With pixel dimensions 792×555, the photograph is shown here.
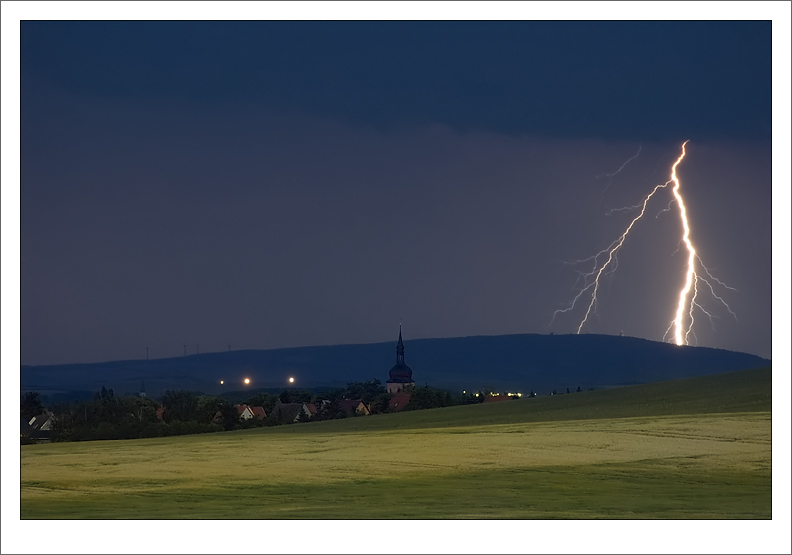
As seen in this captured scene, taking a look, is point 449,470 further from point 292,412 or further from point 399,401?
point 292,412

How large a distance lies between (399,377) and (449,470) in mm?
13399

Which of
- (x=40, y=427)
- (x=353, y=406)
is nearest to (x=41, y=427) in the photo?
(x=40, y=427)

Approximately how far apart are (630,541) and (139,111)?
6432 mm

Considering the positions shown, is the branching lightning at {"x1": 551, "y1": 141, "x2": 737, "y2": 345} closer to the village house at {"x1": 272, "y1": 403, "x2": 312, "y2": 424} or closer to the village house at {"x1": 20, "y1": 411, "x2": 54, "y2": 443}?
the village house at {"x1": 272, "y1": 403, "x2": 312, "y2": 424}

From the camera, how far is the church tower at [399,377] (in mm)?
15766

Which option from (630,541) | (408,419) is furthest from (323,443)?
(630,541)

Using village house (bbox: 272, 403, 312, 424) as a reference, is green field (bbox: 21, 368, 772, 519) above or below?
above

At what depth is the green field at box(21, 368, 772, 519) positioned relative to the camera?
6.77 metres

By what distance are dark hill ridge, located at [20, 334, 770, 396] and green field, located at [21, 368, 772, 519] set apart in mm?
1076

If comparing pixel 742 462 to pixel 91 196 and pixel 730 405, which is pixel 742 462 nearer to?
pixel 730 405

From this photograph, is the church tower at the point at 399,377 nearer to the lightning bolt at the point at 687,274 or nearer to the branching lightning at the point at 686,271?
the branching lightning at the point at 686,271

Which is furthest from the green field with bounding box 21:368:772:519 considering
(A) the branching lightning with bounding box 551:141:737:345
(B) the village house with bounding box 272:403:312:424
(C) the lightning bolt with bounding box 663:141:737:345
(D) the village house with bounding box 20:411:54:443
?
(B) the village house with bounding box 272:403:312:424

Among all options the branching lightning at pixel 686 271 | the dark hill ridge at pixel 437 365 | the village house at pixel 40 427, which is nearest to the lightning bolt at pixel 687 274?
the branching lightning at pixel 686 271

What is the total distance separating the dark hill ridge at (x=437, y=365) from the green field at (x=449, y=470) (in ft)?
3.53
